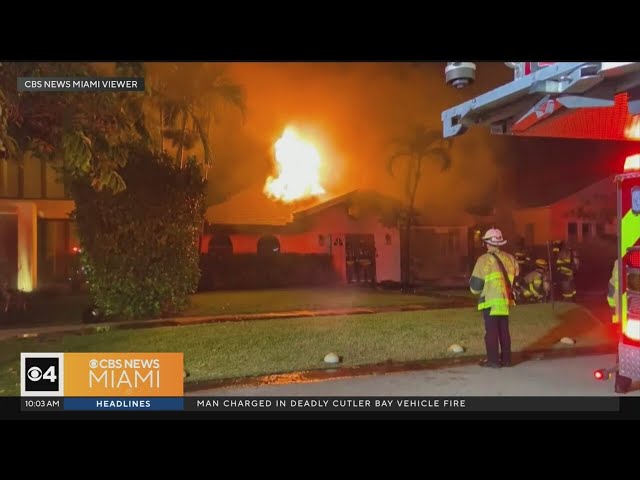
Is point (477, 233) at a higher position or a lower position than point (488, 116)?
lower

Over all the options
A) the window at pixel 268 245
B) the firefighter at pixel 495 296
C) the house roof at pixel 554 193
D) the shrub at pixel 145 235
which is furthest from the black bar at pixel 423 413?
the window at pixel 268 245

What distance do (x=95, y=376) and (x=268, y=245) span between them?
14.6 ft

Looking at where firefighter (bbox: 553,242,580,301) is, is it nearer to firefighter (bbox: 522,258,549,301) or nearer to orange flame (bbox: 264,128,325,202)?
firefighter (bbox: 522,258,549,301)

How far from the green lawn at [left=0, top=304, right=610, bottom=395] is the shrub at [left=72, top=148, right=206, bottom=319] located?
1.03 metres

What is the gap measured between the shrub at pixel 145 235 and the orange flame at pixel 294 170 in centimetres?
112

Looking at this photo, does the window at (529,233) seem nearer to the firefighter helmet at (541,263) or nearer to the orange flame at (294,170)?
the firefighter helmet at (541,263)

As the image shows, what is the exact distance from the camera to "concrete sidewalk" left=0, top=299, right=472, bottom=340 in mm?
6234

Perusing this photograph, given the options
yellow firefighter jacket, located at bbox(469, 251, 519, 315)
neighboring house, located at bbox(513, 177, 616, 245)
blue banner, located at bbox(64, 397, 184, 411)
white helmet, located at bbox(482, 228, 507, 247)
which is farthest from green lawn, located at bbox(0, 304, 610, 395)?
white helmet, located at bbox(482, 228, 507, 247)

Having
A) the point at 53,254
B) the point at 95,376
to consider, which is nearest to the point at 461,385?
the point at 95,376

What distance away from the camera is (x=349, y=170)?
284 inches

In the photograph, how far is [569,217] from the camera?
797 cm

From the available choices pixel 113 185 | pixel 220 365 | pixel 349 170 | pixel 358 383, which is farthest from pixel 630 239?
pixel 113 185

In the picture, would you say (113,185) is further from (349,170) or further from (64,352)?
(349,170)

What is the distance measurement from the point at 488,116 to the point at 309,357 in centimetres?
328
